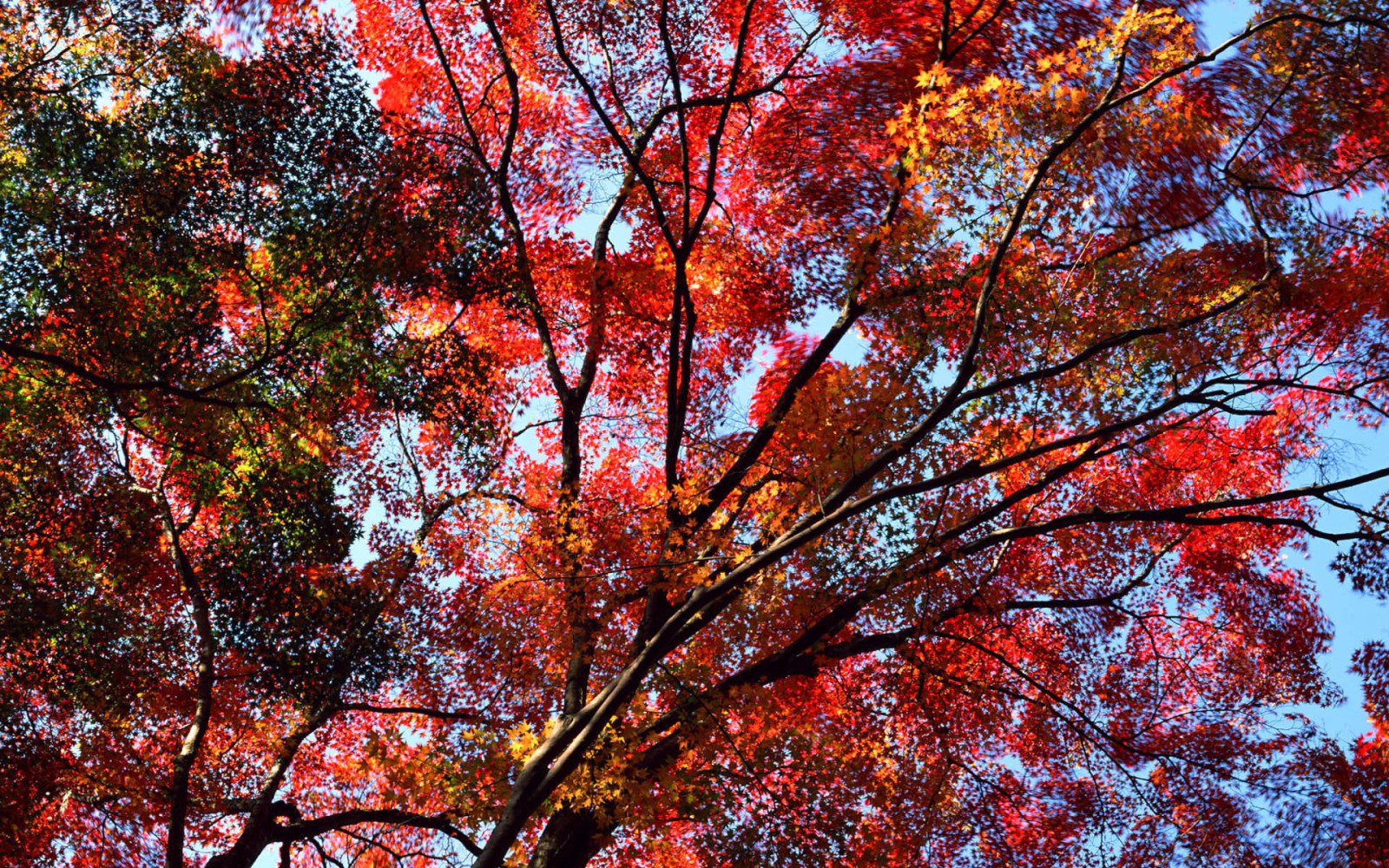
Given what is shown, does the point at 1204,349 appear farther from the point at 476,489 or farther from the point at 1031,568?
the point at 476,489

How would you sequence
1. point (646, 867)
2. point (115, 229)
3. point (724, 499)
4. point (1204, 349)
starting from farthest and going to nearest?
point (646, 867), point (724, 499), point (115, 229), point (1204, 349)

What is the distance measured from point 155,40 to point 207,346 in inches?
145

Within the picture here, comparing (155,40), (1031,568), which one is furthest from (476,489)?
(1031,568)

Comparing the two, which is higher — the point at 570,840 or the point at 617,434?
the point at 617,434

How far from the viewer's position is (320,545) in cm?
1181

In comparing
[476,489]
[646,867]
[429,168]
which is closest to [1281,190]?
[429,168]

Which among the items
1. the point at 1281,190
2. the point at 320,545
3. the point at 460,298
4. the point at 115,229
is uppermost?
the point at 460,298

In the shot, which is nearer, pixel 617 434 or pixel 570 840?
pixel 570 840

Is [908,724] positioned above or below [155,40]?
below

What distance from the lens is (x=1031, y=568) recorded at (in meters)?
14.2

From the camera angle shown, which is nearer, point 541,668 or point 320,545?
point 320,545

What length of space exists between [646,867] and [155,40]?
14.7 meters

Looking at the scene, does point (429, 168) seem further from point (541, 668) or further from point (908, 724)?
point (908, 724)

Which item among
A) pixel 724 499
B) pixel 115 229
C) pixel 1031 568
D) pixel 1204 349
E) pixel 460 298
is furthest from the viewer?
pixel 1031 568
